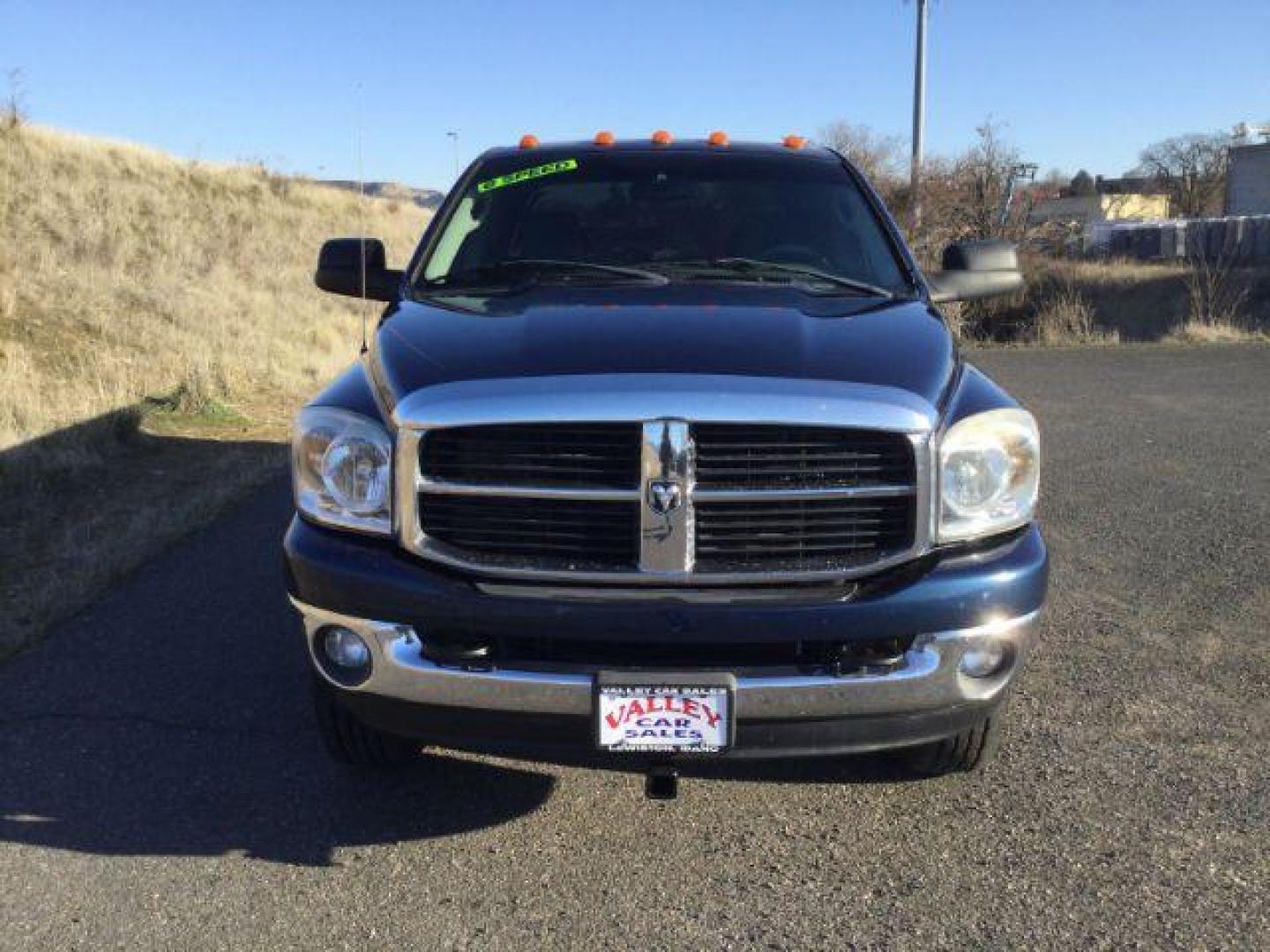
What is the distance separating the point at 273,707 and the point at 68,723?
646mm

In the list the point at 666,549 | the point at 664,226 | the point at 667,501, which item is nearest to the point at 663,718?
the point at 666,549

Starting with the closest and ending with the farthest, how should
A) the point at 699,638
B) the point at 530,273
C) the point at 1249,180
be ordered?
the point at 699,638 < the point at 530,273 < the point at 1249,180

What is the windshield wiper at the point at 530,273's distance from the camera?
3.92 metres

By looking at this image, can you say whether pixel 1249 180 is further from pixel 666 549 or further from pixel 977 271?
pixel 666 549

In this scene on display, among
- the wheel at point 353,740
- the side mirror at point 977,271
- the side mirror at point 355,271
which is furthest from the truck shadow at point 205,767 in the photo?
the side mirror at point 977,271

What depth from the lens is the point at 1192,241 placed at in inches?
1475

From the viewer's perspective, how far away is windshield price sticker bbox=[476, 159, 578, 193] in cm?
462

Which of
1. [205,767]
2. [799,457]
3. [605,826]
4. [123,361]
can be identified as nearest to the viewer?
[799,457]

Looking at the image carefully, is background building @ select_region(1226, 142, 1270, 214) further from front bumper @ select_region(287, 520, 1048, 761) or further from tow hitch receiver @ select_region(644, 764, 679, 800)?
tow hitch receiver @ select_region(644, 764, 679, 800)

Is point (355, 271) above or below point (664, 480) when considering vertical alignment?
above

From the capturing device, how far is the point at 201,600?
5.09m

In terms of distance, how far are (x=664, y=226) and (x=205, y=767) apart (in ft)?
8.01

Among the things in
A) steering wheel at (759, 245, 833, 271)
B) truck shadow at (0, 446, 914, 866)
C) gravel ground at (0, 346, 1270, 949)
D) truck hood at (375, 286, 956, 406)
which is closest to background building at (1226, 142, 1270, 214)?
steering wheel at (759, 245, 833, 271)

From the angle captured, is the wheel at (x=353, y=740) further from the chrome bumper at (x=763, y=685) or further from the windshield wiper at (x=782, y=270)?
the windshield wiper at (x=782, y=270)
